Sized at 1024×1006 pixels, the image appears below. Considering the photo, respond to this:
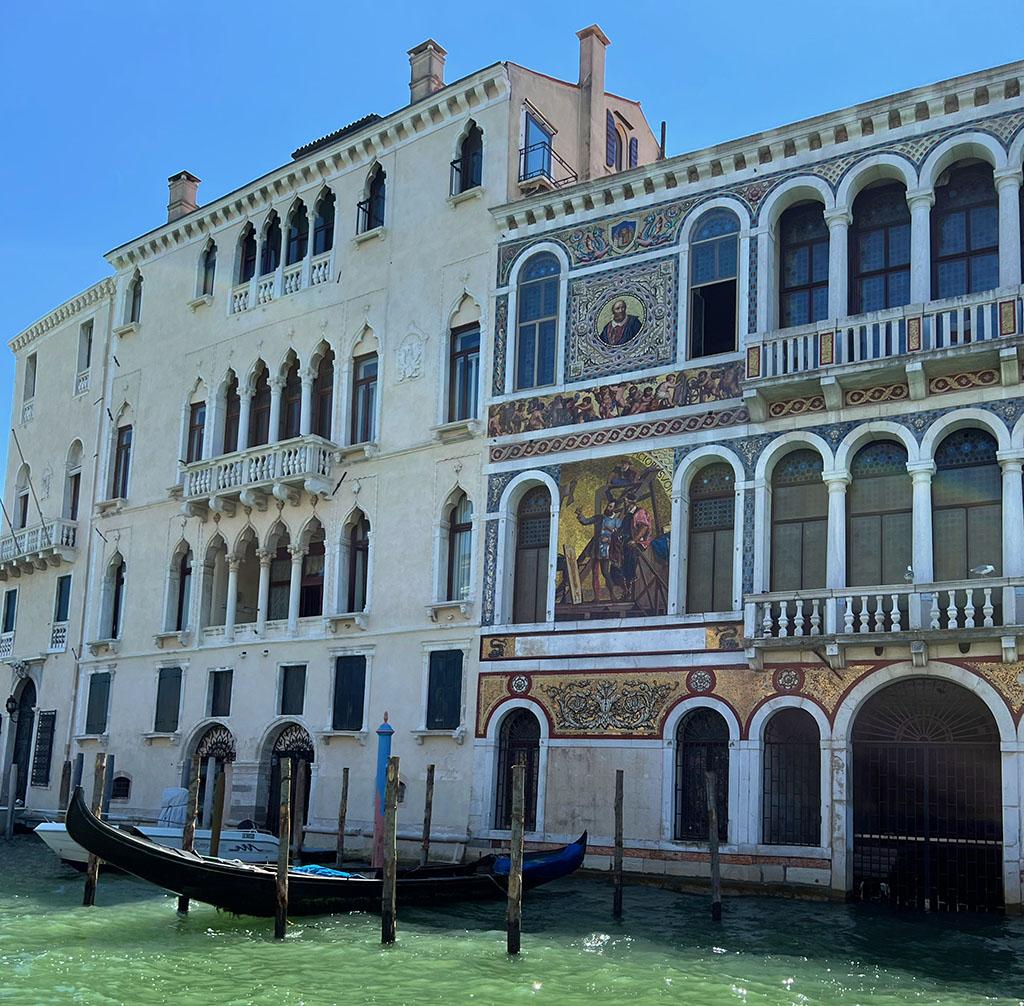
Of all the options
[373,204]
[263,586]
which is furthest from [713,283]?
[263,586]

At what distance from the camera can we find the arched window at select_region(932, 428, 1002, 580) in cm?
1505

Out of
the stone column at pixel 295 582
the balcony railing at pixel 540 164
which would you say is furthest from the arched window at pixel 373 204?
the stone column at pixel 295 582

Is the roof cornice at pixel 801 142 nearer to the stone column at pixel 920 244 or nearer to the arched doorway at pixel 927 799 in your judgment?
the stone column at pixel 920 244

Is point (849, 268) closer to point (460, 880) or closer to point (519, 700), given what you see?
point (519, 700)

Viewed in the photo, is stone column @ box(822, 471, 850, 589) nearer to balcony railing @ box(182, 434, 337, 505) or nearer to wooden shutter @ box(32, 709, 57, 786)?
balcony railing @ box(182, 434, 337, 505)

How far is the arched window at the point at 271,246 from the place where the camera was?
79.5ft

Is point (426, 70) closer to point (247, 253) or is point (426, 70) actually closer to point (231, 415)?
point (247, 253)

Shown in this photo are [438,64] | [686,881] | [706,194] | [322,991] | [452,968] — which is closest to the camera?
[322,991]

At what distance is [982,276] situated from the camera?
15719 millimetres

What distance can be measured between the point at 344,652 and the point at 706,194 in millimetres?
8705

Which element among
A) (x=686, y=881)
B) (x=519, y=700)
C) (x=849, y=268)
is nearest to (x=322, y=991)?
(x=686, y=881)

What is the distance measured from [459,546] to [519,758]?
11.0 feet

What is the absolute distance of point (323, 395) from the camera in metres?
22.7

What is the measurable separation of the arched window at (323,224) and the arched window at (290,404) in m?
2.04
